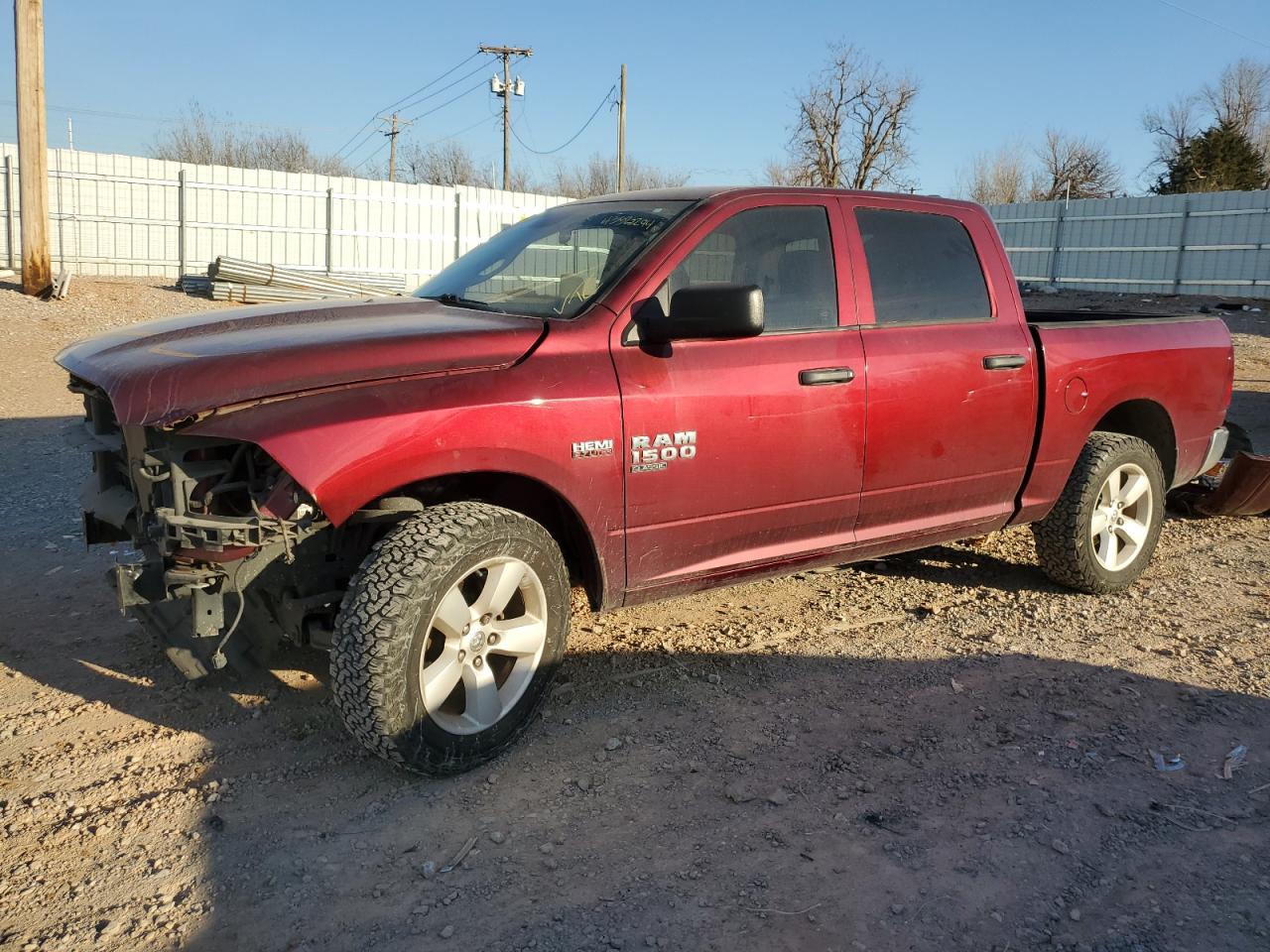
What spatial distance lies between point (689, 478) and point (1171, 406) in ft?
10.3

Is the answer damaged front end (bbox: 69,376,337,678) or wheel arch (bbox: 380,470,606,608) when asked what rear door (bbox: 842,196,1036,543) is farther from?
damaged front end (bbox: 69,376,337,678)

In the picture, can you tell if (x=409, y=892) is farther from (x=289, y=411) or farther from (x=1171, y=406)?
(x=1171, y=406)

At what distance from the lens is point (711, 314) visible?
3529 mm

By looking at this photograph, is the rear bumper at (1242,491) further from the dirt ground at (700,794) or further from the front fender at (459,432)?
the front fender at (459,432)

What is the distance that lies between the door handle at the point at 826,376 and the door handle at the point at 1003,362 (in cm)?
81

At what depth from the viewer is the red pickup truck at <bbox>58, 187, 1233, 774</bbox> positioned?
3.10 m

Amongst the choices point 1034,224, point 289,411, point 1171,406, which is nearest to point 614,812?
point 289,411

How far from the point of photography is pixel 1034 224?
30.1 m

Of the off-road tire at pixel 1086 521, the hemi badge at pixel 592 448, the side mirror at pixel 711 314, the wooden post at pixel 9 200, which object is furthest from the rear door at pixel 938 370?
the wooden post at pixel 9 200

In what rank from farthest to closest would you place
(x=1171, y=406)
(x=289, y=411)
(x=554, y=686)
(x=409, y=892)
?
(x=1171, y=406) → (x=554, y=686) → (x=289, y=411) → (x=409, y=892)

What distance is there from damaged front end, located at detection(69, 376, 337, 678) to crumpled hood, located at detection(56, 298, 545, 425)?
0.15 metres

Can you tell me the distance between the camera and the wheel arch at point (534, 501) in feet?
11.6

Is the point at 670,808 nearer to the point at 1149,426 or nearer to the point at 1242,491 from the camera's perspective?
the point at 1149,426

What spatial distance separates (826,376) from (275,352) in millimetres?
2068
